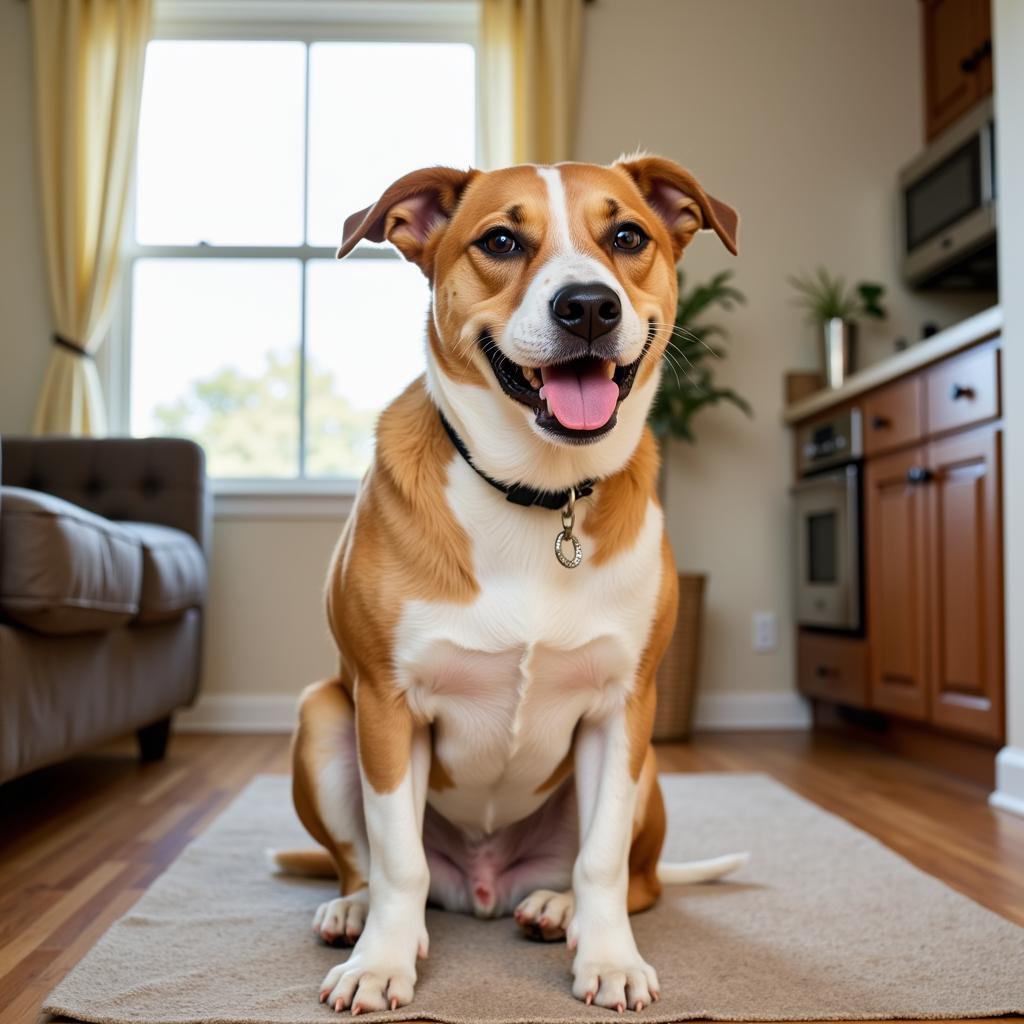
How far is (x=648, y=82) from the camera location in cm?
399

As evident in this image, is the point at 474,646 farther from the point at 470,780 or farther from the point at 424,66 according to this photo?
the point at 424,66

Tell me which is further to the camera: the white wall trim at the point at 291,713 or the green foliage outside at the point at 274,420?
the green foliage outside at the point at 274,420

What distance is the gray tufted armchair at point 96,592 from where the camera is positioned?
6.05ft

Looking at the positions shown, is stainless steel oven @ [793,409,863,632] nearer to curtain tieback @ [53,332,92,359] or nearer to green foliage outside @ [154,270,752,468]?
green foliage outside @ [154,270,752,468]

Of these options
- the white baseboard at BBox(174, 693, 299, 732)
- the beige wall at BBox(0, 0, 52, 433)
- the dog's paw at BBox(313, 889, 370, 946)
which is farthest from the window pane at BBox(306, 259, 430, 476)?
the dog's paw at BBox(313, 889, 370, 946)

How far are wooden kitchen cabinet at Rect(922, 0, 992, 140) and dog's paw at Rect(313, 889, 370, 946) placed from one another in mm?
3268

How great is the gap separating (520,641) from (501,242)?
18.2 inches

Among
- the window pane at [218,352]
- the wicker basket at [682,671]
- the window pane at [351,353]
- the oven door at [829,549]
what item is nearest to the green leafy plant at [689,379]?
the oven door at [829,549]

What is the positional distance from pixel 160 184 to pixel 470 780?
332 cm

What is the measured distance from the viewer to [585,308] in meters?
1.13

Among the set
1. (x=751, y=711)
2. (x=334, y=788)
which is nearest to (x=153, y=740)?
(x=334, y=788)

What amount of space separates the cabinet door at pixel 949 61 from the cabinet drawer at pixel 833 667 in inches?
72.5

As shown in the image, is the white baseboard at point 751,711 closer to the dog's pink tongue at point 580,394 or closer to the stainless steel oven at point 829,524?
the stainless steel oven at point 829,524

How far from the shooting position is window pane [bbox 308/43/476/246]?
4012 millimetres
